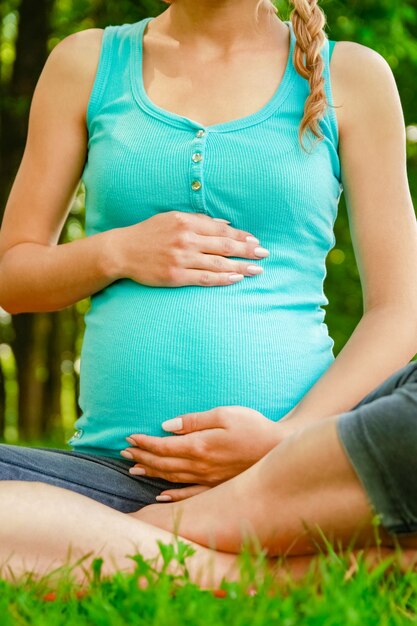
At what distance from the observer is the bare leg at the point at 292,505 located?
6.19 ft

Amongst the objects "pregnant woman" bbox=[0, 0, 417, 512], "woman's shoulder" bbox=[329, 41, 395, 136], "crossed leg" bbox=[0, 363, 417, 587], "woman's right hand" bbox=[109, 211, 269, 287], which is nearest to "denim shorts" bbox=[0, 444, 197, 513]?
"pregnant woman" bbox=[0, 0, 417, 512]

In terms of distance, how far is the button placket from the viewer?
7.87ft

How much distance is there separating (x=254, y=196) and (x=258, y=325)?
34 centimetres

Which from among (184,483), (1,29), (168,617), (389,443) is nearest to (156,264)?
(184,483)

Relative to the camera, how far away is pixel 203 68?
2.66 metres

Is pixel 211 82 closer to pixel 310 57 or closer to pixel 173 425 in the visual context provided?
pixel 310 57

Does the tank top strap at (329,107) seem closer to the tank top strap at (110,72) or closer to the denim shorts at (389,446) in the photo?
the tank top strap at (110,72)

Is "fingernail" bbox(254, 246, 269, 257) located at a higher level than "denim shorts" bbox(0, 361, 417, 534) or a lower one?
higher

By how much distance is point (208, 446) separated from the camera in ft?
6.93

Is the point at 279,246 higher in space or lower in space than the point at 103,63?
lower

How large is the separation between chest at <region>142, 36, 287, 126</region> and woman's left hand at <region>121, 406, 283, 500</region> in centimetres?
83

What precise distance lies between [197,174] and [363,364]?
619mm

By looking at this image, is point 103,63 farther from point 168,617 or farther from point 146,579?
point 168,617

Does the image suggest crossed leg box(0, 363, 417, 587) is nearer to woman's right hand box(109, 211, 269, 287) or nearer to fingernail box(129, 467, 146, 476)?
fingernail box(129, 467, 146, 476)
